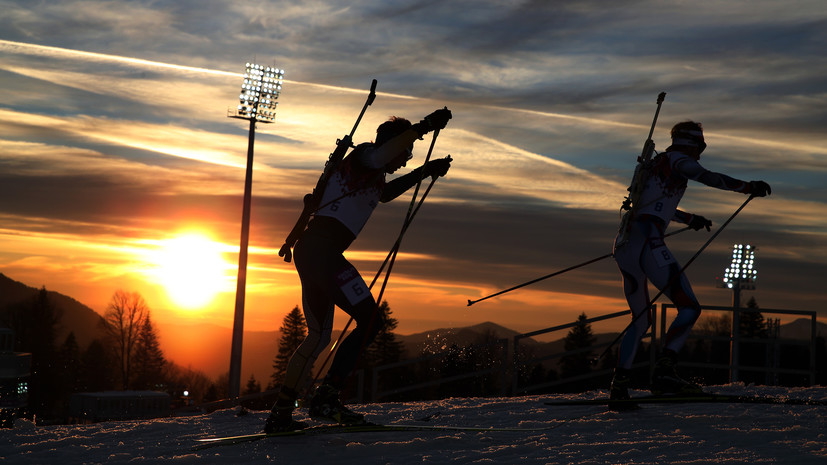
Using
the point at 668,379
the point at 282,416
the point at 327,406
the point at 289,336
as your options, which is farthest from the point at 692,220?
the point at 289,336

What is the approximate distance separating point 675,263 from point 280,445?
3.75m

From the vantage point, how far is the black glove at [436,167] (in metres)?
7.25

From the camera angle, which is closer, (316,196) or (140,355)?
(316,196)

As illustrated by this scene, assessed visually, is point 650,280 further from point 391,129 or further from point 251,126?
point 251,126

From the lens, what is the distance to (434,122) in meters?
6.68

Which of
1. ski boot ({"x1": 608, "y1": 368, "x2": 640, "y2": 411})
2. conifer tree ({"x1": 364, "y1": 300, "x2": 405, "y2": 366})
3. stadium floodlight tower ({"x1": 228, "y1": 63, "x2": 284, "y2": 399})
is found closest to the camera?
ski boot ({"x1": 608, "y1": 368, "x2": 640, "y2": 411})

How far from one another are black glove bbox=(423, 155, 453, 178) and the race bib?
1.27 metres

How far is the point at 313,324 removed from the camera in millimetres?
6691

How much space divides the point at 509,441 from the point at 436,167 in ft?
7.69

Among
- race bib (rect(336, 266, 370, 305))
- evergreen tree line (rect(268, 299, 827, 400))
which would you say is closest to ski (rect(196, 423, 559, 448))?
race bib (rect(336, 266, 370, 305))

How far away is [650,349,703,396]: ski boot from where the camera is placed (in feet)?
24.9

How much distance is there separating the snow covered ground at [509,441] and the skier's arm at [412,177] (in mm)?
1968

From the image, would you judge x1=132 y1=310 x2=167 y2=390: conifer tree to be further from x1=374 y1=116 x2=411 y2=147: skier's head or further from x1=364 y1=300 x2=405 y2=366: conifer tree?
x1=374 y1=116 x2=411 y2=147: skier's head

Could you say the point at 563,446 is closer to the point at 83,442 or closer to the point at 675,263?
the point at 675,263
